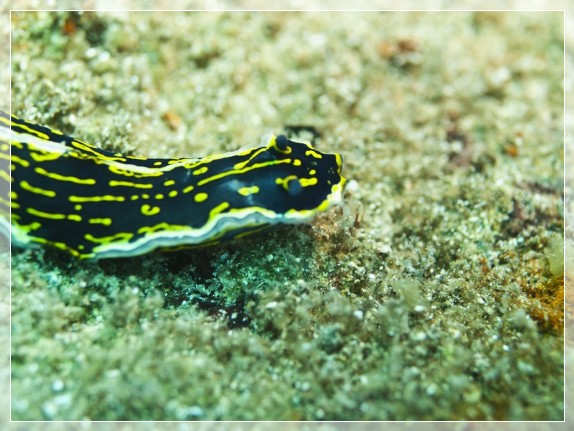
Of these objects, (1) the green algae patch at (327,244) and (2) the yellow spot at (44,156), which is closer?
(1) the green algae patch at (327,244)

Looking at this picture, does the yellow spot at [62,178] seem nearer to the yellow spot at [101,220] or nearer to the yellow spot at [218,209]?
the yellow spot at [101,220]

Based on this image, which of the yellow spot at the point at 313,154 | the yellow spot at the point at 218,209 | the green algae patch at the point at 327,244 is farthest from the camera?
the yellow spot at the point at 313,154

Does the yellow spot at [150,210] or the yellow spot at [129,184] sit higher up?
the yellow spot at [129,184]

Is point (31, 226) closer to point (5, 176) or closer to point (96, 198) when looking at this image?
point (5, 176)

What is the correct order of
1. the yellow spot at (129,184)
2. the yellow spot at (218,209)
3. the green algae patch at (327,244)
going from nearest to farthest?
1. the green algae patch at (327,244)
2. the yellow spot at (218,209)
3. the yellow spot at (129,184)

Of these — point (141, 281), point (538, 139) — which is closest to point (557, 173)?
point (538, 139)

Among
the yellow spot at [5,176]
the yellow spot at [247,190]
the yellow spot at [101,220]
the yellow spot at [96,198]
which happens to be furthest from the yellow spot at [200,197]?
the yellow spot at [5,176]

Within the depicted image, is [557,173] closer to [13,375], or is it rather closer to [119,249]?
[119,249]

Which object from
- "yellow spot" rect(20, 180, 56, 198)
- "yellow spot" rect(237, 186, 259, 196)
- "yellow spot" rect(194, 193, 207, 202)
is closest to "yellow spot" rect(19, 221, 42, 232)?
"yellow spot" rect(20, 180, 56, 198)

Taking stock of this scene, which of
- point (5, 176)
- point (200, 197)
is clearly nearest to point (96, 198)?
point (5, 176)
